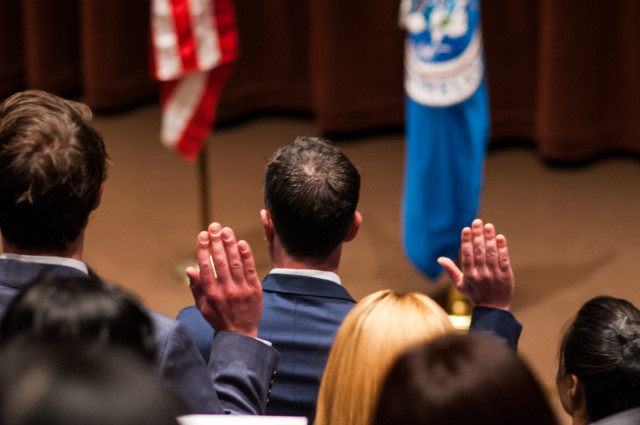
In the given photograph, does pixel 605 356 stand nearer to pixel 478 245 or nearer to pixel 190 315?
pixel 478 245

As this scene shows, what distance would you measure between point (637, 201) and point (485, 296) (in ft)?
9.79

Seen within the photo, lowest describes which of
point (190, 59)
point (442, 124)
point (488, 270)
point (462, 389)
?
point (442, 124)

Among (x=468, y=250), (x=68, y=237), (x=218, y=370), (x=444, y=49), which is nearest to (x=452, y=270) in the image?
(x=468, y=250)

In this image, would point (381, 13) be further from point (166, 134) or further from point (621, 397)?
point (621, 397)

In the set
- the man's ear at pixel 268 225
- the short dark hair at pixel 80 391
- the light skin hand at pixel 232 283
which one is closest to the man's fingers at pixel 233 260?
the light skin hand at pixel 232 283

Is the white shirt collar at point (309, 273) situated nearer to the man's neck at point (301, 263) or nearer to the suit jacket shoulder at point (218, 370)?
the man's neck at point (301, 263)

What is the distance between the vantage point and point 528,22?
15.6 ft

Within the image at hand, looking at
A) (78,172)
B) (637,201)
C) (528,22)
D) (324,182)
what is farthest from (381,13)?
(78,172)

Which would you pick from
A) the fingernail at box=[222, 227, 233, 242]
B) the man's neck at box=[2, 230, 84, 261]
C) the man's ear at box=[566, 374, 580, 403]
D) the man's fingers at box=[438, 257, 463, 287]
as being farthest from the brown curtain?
the man's neck at box=[2, 230, 84, 261]

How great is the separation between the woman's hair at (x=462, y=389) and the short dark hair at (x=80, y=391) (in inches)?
8.7

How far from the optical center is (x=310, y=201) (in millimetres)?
1878

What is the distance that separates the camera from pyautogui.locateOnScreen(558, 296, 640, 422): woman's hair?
158cm

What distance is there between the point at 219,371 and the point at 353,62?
144 inches

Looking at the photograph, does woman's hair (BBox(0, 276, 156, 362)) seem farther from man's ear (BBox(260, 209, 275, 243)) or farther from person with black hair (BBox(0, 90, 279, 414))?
man's ear (BBox(260, 209, 275, 243))
